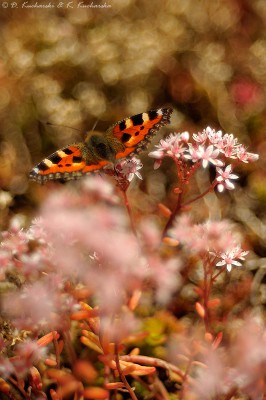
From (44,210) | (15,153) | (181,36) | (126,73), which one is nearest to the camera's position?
(44,210)

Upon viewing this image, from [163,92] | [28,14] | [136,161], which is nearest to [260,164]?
[163,92]

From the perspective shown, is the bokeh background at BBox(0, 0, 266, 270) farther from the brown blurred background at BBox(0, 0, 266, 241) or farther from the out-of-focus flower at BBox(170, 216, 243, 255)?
the out-of-focus flower at BBox(170, 216, 243, 255)

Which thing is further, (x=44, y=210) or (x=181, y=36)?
(x=181, y=36)

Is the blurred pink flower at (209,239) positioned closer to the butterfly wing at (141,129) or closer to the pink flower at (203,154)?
the pink flower at (203,154)

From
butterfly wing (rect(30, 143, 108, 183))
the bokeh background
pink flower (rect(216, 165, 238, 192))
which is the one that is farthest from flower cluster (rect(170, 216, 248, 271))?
the bokeh background

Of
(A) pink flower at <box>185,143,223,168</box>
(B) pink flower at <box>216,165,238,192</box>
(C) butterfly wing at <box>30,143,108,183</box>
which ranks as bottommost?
(B) pink flower at <box>216,165,238,192</box>

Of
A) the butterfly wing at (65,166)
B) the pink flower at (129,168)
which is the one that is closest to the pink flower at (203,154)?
the pink flower at (129,168)

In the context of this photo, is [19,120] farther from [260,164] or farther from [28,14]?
[260,164]
